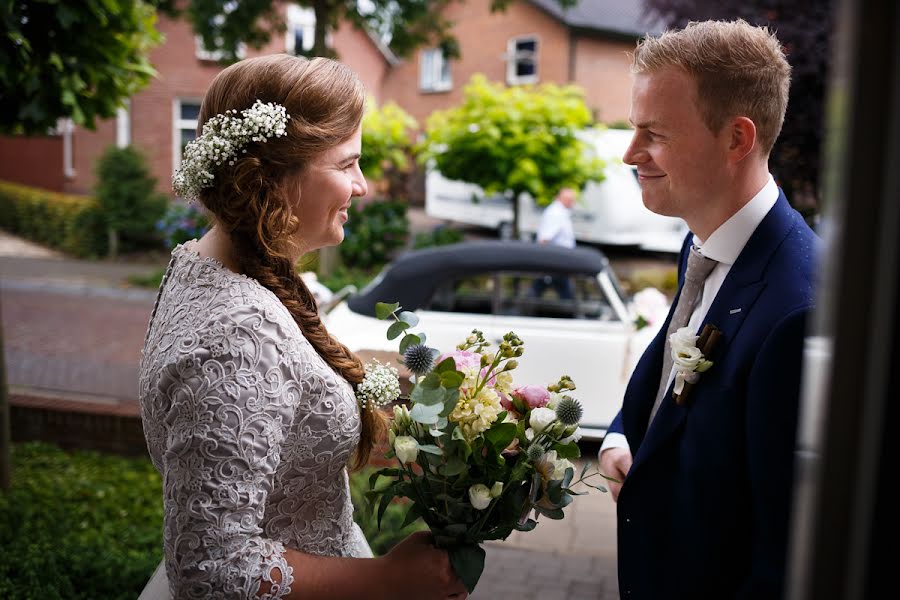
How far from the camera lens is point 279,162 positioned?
1790 millimetres

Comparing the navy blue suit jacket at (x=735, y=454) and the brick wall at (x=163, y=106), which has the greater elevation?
the brick wall at (x=163, y=106)

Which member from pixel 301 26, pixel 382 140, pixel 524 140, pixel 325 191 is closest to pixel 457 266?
pixel 325 191

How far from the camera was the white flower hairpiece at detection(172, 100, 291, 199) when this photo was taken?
1.74m

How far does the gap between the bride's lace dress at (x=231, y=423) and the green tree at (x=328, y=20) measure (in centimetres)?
1328

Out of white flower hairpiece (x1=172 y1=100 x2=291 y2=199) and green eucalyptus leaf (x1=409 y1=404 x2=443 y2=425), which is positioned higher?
white flower hairpiece (x1=172 y1=100 x2=291 y2=199)

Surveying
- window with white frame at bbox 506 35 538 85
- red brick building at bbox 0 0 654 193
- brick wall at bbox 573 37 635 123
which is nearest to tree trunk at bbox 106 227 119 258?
red brick building at bbox 0 0 654 193

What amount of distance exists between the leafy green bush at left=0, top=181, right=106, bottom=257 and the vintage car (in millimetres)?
15746

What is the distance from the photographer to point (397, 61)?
31.6 metres

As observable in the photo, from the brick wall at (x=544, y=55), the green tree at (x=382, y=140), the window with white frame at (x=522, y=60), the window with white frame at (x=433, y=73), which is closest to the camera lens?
the green tree at (x=382, y=140)

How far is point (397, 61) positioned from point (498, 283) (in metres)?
26.2

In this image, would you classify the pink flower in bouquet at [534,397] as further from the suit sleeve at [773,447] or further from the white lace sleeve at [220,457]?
the white lace sleeve at [220,457]

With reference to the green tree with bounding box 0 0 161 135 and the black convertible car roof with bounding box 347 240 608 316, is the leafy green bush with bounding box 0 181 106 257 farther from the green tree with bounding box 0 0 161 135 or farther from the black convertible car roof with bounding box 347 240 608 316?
the green tree with bounding box 0 0 161 135

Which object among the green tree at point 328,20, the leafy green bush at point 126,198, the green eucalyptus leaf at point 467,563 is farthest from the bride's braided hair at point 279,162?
the leafy green bush at point 126,198

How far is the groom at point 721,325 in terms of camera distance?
5.62ft
